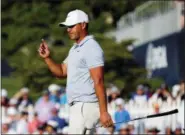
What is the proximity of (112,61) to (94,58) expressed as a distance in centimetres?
1677

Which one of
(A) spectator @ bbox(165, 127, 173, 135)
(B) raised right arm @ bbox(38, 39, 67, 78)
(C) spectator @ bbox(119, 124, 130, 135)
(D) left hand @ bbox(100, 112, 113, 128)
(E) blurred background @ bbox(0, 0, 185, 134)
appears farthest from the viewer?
(E) blurred background @ bbox(0, 0, 185, 134)

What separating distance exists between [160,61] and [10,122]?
591 cm

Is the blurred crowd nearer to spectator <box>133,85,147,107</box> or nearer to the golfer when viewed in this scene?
spectator <box>133,85,147,107</box>

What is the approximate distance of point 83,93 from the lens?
725 centimetres

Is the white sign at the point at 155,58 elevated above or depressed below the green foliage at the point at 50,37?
below

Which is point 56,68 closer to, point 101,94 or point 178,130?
point 101,94

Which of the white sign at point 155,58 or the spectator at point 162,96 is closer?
the spectator at point 162,96

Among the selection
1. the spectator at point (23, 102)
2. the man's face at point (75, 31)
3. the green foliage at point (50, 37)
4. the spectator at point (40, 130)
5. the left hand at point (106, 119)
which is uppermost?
the green foliage at point (50, 37)

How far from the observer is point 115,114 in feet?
46.9

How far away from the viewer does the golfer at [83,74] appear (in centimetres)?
707

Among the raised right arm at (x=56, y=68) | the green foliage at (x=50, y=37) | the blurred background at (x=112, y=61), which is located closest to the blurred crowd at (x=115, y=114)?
the blurred background at (x=112, y=61)

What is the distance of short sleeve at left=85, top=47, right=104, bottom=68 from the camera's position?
7.05m

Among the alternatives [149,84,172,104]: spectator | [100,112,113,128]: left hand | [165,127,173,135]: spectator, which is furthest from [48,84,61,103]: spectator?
[100,112,113,128]: left hand

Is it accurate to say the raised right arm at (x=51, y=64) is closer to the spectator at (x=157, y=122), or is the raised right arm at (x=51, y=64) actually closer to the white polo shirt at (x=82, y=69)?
the white polo shirt at (x=82, y=69)
